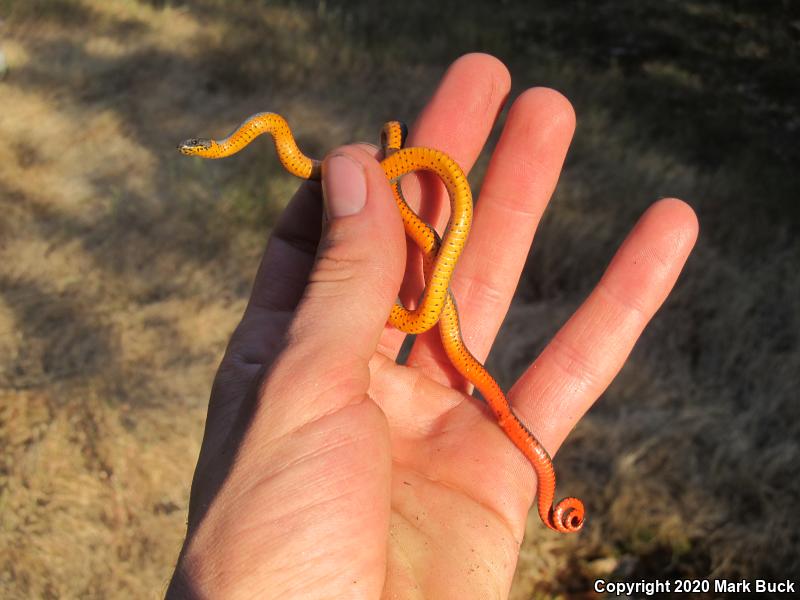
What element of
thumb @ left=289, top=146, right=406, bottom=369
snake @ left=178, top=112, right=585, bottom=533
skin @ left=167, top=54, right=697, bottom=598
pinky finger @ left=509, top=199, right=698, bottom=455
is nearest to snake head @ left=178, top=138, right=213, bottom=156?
snake @ left=178, top=112, right=585, bottom=533

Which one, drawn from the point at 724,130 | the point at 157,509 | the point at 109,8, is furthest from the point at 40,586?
the point at 109,8

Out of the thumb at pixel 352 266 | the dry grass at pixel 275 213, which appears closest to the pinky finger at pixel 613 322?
the dry grass at pixel 275 213

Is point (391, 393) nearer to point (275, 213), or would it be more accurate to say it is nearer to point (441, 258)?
point (441, 258)

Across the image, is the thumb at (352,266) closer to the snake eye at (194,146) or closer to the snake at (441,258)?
the snake at (441,258)

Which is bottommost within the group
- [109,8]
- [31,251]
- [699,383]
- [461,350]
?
[31,251]

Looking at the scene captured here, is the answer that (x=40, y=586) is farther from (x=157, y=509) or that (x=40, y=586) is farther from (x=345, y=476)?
(x=345, y=476)
